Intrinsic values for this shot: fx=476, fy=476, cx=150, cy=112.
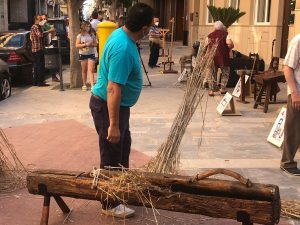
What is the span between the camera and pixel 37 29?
11.8 m

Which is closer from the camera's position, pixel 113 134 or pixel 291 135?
pixel 113 134

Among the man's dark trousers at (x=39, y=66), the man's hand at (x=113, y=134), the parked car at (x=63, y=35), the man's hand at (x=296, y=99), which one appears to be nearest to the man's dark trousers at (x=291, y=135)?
the man's hand at (x=296, y=99)

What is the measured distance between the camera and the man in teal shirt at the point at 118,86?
12.2 ft

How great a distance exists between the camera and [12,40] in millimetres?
12602

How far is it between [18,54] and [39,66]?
25.5 inches

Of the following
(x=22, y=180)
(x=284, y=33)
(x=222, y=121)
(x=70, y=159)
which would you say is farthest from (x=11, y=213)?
(x=284, y=33)

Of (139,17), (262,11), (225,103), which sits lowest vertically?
(225,103)

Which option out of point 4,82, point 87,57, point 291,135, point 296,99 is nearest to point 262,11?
point 87,57

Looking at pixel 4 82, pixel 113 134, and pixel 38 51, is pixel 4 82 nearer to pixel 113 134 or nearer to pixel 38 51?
pixel 38 51

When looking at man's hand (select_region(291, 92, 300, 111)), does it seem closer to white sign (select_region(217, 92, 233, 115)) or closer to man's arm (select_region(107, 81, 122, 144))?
man's arm (select_region(107, 81, 122, 144))

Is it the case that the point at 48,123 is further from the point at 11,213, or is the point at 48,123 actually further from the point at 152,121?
the point at 11,213

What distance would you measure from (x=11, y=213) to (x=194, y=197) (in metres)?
1.94

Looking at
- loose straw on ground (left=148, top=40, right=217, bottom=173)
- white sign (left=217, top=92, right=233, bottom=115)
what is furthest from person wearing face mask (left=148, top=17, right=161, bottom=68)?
loose straw on ground (left=148, top=40, right=217, bottom=173)

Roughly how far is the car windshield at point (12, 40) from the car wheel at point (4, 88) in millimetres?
2157
